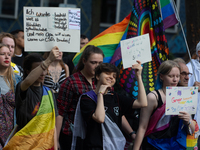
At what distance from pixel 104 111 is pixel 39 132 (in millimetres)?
783

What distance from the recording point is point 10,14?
44.4ft

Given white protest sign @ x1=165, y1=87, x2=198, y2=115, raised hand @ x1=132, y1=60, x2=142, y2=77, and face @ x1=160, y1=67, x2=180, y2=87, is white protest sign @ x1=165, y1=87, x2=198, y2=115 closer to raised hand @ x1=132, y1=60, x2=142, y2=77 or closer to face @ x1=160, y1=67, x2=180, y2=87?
face @ x1=160, y1=67, x2=180, y2=87

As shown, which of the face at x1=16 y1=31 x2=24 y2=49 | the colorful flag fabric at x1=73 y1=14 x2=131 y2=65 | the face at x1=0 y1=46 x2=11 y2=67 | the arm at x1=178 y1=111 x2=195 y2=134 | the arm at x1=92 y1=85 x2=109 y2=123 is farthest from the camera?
the face at x1=16 y1=31 x2=24 y2=49

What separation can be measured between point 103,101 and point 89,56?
2.77 feet

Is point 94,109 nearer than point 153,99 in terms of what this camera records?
Yes

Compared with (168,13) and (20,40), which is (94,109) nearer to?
(168,13)

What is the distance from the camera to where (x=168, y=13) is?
4.97 m

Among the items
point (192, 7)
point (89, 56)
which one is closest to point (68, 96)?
point (89, 56)

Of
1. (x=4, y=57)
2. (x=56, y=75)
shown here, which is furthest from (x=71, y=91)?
(x=56, y=75)

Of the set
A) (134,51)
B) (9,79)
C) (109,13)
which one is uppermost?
(109,13)

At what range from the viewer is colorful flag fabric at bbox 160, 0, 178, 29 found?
193 inches

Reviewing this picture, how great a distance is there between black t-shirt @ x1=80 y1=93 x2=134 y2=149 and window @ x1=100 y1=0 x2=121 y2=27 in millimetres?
10020

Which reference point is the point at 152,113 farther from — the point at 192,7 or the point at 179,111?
the point at 192,7

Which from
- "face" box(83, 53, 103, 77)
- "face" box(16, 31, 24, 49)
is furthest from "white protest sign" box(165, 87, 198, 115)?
"face" box(16, 31, 24, 49)
